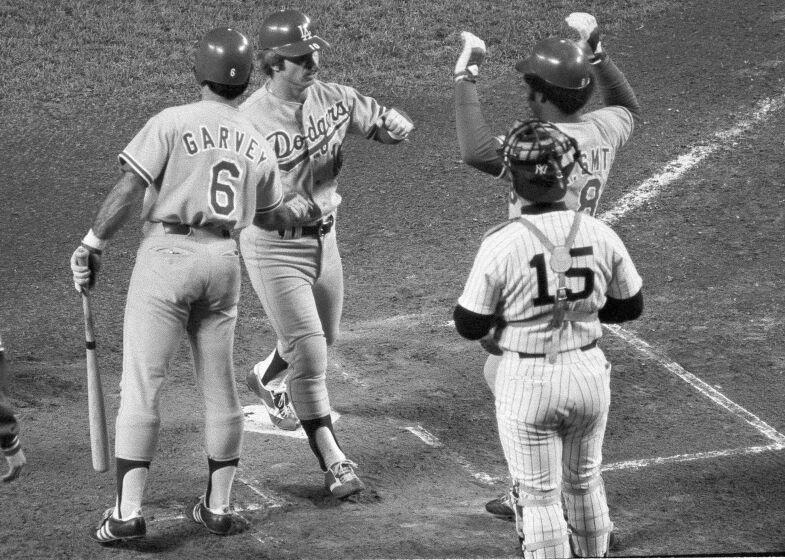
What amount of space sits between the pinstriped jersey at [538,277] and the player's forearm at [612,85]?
4.51ft

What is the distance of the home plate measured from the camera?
19.4ft

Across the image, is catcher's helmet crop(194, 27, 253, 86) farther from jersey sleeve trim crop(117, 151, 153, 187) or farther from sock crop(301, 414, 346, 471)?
sock crop(301, 414, 346, 471)

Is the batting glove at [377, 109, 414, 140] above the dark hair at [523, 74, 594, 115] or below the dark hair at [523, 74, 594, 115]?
below

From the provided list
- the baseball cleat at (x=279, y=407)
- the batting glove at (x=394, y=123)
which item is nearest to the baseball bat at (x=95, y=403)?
the baseball cleat at (x=279, y=407)

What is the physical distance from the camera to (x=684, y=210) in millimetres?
8727

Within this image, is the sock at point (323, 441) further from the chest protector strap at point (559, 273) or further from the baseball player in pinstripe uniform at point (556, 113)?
the chest protector strap at point (559, 273)

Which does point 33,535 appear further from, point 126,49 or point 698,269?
point 126,49

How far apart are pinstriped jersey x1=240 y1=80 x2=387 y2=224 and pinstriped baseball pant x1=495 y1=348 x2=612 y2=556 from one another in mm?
1680

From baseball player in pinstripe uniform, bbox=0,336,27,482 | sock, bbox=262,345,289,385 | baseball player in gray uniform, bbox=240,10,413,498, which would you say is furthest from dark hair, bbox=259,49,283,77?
baseball player in pinstripe uniform, bbox=0,336,27,482

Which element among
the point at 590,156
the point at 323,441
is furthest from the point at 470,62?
the point at 323,441

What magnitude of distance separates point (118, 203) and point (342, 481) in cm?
160

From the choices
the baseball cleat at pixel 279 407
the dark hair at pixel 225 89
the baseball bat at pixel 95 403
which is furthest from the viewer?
the baseball cleat at pixel 279 407

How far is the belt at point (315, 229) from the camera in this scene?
5340mm

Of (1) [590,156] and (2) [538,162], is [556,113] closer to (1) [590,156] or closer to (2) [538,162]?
(1) [590,156]
